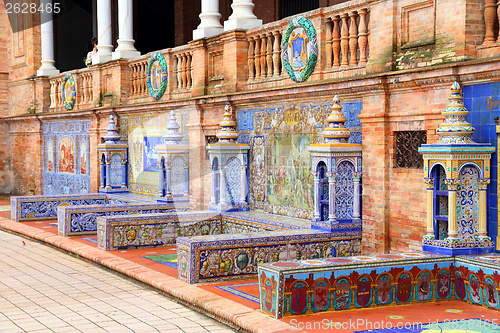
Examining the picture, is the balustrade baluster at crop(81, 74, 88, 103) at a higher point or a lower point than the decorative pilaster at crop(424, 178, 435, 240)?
higher

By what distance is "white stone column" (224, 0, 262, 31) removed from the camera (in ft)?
40.5

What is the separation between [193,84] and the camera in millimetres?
13781

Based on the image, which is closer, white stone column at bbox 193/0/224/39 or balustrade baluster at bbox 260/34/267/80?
balustrade baluster at bbox 260/34/267/80

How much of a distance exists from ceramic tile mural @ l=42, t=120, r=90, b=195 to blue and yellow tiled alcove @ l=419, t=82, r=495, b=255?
12885 mm

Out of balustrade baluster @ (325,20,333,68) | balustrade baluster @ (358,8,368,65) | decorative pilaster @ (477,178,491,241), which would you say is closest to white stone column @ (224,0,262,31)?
balustrade baluster @ (325,20,333,68)

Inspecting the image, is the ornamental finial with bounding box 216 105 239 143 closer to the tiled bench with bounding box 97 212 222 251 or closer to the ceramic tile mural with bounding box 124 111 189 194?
the tiled bench with bounding box 97 212 222 251

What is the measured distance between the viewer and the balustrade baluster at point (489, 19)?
304 inches

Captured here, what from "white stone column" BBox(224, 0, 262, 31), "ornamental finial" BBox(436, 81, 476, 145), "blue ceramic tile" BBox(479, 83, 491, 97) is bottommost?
"ornamental finial" BBox(436, 81, 476, 145)

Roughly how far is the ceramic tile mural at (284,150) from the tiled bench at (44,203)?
5198 mm

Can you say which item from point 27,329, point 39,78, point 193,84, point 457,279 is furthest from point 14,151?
point 457,279

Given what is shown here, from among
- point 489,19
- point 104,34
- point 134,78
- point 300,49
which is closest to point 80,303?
point 300,49

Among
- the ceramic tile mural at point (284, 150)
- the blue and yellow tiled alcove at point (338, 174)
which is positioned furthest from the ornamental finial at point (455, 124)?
the ceramic tile mural at point (284, 150)

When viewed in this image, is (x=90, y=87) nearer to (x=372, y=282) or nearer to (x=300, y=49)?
(x=300, y=49)

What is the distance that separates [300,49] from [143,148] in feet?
21.4
